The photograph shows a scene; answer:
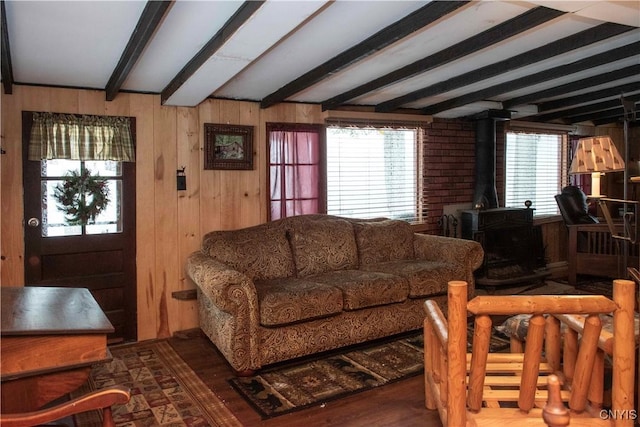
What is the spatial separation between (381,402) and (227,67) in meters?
2.24

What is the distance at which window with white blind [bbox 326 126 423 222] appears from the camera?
4.91 metres

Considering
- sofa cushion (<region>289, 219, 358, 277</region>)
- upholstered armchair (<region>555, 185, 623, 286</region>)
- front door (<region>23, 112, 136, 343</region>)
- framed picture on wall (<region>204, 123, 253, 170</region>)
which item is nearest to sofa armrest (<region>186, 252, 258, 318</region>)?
sofa cushion (<region>289, 219, 358, 277</region>)

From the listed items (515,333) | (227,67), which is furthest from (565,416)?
(227,67)

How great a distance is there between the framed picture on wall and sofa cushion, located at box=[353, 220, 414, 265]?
123 centimetres

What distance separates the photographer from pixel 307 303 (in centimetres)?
336

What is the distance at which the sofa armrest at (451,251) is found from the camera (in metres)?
A: 4.29

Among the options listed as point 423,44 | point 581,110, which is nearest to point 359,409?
point 423,44

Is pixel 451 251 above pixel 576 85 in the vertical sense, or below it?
below

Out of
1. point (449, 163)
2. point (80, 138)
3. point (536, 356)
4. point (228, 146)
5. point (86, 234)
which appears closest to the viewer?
point (536, 356)

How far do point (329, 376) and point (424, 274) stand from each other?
4.16ft

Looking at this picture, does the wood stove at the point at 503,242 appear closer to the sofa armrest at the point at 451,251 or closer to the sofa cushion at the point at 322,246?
the sofa armrest at the point at 451,251

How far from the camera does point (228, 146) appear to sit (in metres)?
4.28

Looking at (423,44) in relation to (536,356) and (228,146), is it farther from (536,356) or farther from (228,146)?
(536,356)

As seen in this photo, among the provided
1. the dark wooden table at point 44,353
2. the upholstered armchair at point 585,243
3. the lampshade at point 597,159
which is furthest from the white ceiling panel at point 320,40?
the upholstered armchair at point 585,243
